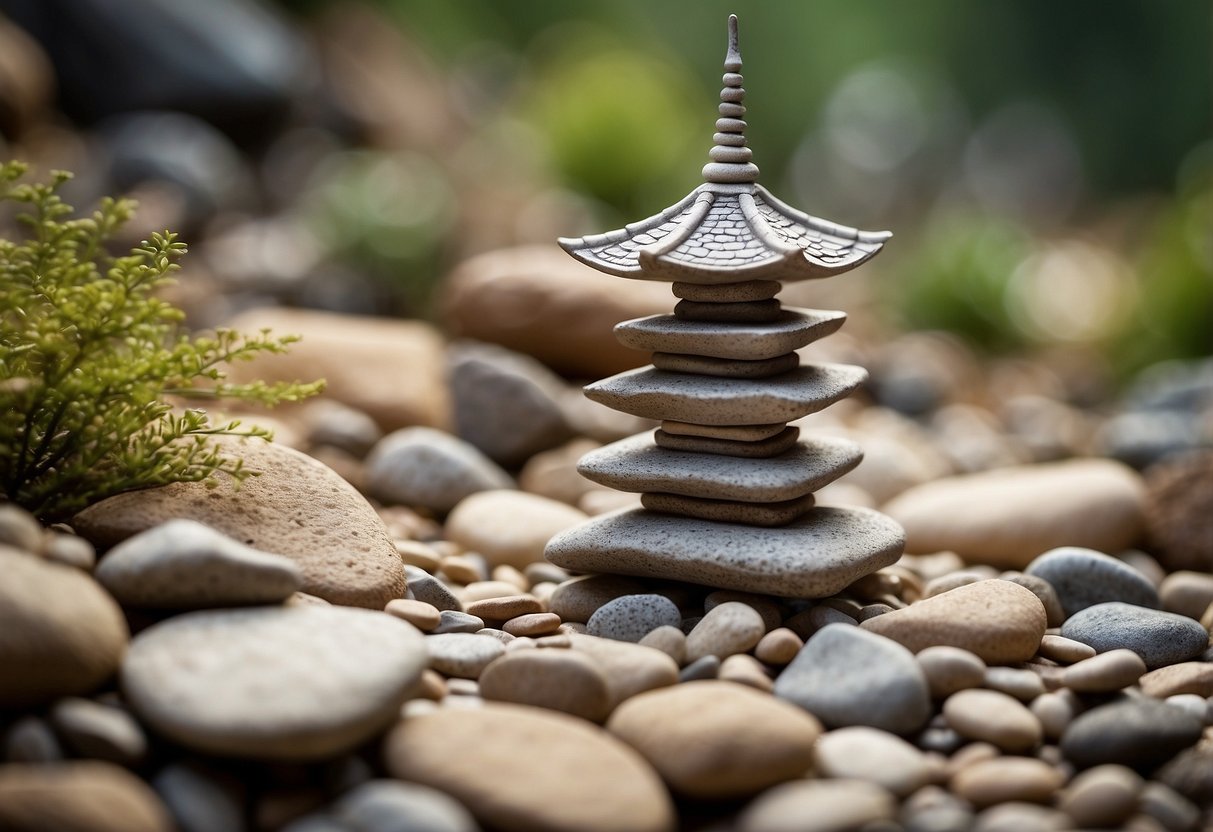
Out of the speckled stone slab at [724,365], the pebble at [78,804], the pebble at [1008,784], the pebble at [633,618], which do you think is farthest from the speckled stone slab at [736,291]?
the pebble at [78,804]

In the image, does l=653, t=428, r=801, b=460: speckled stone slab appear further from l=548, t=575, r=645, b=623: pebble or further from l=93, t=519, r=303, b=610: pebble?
l=93, t=519, r=303, b=610: pebble

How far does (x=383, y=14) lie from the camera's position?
1461 centimetres

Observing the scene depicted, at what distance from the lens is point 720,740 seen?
93.5 inches

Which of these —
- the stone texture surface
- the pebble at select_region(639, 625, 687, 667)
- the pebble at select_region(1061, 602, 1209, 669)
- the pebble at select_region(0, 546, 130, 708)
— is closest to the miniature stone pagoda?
the pebble at select_region(639, 625, 687, 667)

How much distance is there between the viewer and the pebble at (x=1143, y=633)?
3.17 meters

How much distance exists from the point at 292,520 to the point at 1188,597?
295cm

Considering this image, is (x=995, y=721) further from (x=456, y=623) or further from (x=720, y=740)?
(x=456, y=623)

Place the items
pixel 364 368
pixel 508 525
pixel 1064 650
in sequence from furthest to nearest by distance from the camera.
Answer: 1. pixel 364 368
2. pixel 508 525
3. pixel 1064 650

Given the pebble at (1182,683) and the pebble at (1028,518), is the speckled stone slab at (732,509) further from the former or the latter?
the pebble at (1028,518)

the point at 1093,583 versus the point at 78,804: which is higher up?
the point at 1093,583

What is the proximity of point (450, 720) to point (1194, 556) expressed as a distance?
323 centimetres

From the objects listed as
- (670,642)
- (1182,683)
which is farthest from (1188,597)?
(670,642)

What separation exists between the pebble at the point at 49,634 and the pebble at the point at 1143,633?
2578mm

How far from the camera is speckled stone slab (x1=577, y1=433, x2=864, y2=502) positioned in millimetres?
3160
